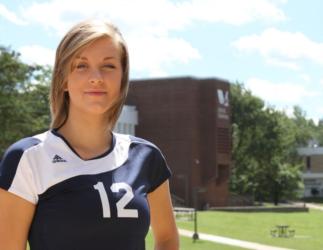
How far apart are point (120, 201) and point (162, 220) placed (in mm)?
378

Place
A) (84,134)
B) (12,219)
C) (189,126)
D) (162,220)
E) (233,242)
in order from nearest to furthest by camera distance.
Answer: (12,219), (84,134), (162,220), (233,242), (189,126)

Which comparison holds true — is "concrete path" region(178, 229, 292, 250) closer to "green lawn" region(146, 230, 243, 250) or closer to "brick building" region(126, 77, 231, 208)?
"green lawn" region(146, 230, 243, 250)

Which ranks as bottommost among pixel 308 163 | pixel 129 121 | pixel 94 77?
pixel 308 163

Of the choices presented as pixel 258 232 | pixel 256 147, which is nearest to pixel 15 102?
pixel 258 232

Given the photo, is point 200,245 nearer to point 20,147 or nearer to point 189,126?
point 20,147

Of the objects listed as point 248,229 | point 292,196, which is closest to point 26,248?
point 248,229

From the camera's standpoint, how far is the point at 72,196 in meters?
2.27

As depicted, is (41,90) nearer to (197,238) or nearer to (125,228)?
(197,238)

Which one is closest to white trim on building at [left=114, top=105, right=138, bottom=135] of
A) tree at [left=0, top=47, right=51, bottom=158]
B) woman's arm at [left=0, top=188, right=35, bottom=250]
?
tree at [left=0, top=47, right=51, bottom=158]

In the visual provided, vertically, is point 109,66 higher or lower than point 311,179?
higher

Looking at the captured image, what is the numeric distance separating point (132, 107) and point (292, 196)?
33.7 m

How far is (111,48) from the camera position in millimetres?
2453

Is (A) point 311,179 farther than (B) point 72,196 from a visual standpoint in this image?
Yes

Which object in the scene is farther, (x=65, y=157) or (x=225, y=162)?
(x=225, y=162)
